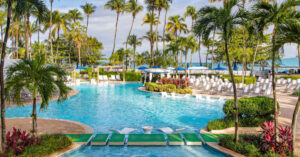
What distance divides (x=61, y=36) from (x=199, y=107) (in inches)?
1845

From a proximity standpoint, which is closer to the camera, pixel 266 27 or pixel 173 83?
pixel 266 27

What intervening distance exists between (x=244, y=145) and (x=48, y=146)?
5.50m

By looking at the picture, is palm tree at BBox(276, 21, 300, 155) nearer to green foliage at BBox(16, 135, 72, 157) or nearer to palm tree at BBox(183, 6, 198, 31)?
green foliage at BBox(16, 135, 72, 157)

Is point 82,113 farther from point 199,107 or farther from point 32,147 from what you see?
point 199,107

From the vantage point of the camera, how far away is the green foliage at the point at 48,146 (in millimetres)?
5369

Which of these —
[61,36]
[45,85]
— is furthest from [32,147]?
[61,36]

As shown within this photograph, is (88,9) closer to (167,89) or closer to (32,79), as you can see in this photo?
(167,89)

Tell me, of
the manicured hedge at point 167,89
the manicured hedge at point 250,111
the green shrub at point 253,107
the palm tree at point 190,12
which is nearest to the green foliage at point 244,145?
the manicured hedge at point 250,111

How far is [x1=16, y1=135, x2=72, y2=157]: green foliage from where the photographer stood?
537 centimetres

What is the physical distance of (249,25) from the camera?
6078 mm

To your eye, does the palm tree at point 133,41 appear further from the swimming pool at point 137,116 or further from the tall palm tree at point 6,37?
the tall palm tree at point 6,37

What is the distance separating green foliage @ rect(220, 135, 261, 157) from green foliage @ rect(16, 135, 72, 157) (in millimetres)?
4779

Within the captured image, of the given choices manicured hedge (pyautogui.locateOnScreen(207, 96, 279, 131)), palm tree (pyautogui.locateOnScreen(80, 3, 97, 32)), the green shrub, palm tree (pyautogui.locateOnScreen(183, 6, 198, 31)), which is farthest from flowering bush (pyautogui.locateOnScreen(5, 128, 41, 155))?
palm tree (pyautogui.locateOnScreen(80, 3, 97, 32))

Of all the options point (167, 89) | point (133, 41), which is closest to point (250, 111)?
point (167, 89)
